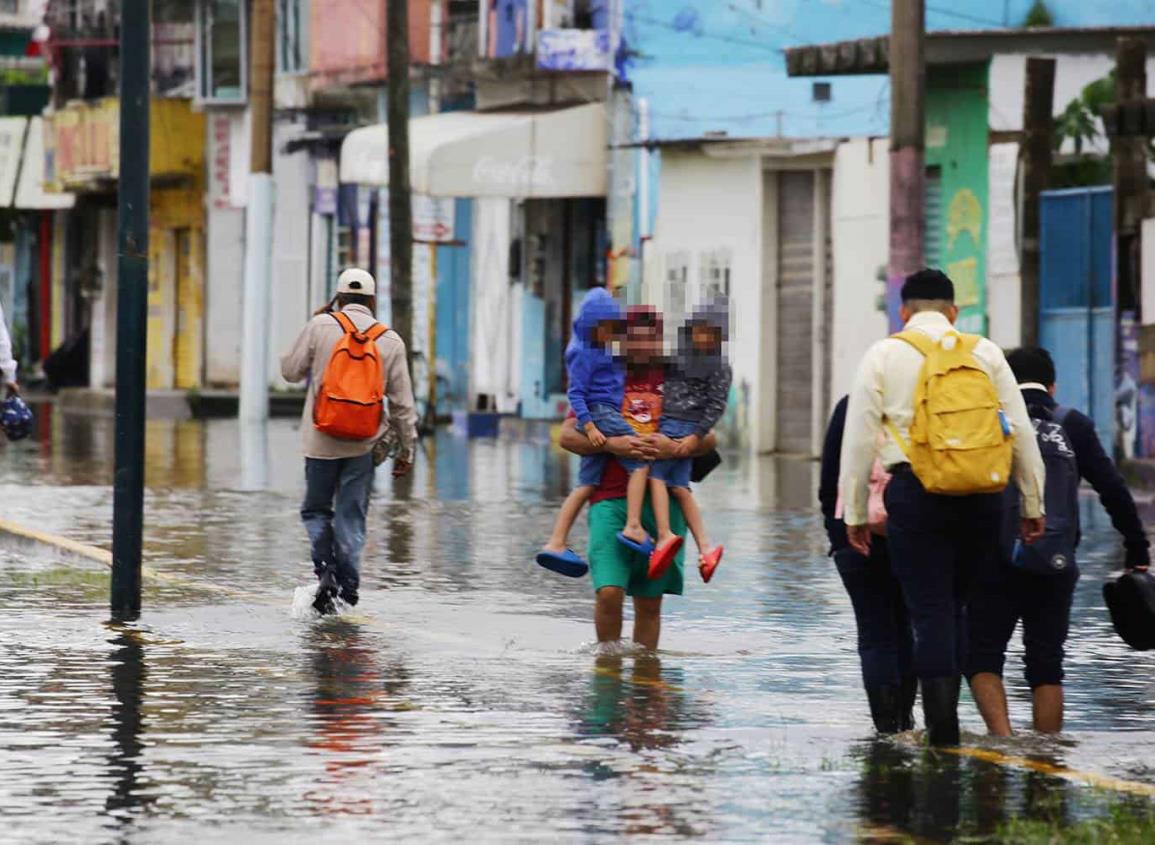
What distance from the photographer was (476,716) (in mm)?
10570

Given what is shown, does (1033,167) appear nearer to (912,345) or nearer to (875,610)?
(875,610)

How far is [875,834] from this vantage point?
8.22m

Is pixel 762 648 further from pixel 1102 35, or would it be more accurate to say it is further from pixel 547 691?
pixel 1102 35

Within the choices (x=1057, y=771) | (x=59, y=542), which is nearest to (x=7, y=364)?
(x=59, y=542)

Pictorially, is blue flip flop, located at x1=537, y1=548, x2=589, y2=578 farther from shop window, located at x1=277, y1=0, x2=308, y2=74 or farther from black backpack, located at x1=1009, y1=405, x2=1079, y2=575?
shop window, located at x1=277, y1=0, x2=308, y2=74

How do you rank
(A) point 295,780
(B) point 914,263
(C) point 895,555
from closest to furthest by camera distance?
(A) point 295,780
(C) point 895,555
(B) point 914,263

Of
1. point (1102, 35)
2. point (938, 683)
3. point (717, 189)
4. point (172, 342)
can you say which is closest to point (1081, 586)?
point (938, 683)

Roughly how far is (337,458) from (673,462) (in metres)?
Result: 1.95

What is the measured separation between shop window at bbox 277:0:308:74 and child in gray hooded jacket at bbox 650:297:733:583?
36808 millimetres

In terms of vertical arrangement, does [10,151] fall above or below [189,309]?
above

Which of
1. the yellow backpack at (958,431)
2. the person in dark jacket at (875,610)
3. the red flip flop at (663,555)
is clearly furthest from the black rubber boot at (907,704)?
the red flip flop at (663,555)

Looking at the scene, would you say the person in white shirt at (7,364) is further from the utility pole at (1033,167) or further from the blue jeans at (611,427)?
the utility pole at (1033,167)

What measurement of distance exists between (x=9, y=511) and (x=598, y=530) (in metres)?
9.53

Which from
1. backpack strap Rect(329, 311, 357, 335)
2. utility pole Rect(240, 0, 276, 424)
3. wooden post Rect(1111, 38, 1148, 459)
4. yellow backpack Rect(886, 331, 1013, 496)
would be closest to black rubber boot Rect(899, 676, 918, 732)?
yellow backpack Rect(886, 331, 1013, 496)
